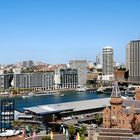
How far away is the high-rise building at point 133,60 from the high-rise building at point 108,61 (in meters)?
9.88

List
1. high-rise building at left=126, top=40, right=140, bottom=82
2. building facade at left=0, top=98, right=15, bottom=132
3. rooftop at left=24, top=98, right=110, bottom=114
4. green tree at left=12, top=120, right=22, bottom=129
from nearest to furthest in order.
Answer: building facade at left=0, top=98, right=15, bottom=132 < green tree at left=12, top=120, right=22, bottom=129 < rooftop at left=24, top=98, right=110, bottom=114 < high-rise building at left=126, top=40, right=140, bottom=82

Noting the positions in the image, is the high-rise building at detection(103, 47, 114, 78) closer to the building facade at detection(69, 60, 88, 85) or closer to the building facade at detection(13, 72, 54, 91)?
the building facade at detection(69, 60, 88, 85)

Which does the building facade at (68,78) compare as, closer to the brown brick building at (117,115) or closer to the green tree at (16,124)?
the green tree at (16,124)

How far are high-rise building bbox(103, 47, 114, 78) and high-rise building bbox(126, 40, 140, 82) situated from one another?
9878mm

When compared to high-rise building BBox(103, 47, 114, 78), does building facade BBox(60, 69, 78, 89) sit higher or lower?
lower

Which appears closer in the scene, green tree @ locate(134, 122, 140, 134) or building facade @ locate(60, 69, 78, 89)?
green tree @ locate(134, 122, 140, 134)

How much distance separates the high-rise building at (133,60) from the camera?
8469 centimetres

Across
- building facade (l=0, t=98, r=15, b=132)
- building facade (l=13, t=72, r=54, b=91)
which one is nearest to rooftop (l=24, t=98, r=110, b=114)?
building facade (l=0, t=98, r=15, b=132)

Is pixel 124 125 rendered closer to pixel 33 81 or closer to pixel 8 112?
pixel 8 112

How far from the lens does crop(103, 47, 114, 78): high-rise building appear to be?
99.4 m

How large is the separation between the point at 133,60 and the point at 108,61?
15.2m

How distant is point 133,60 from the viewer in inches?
3450

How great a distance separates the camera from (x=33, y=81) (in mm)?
78812

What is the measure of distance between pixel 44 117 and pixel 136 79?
177 feet
